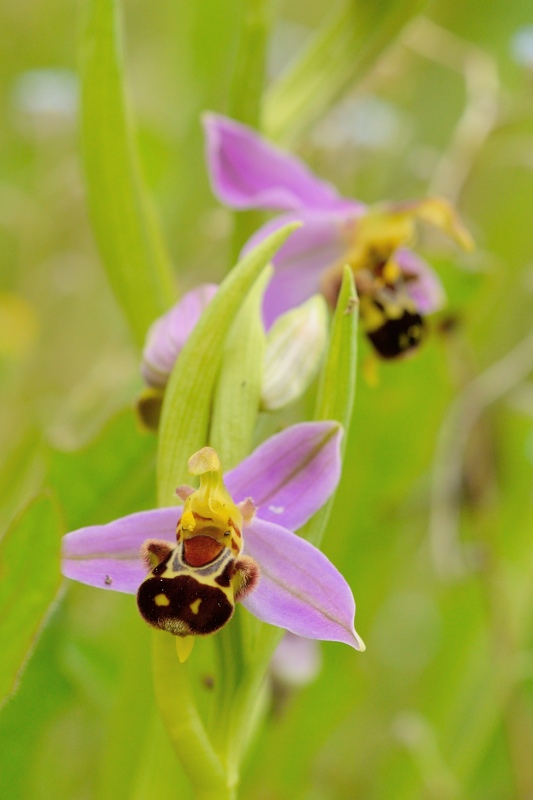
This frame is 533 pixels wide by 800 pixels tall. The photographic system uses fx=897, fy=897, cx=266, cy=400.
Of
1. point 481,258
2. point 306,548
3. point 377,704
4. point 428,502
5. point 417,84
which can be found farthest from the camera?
point 417,84

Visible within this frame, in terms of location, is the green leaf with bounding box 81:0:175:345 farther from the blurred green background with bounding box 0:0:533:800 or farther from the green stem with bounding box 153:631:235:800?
the green stem with bounding box 153:631:235:800

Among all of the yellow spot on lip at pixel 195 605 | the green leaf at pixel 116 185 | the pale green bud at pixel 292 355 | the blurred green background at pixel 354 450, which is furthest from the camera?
the blurred green background at pixel 354 450

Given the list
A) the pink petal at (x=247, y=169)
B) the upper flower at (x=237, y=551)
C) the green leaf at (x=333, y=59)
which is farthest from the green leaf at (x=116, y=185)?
the upper flower at (x=237, y=551)

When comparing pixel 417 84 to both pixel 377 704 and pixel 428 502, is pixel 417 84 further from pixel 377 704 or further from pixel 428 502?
pixel 377 704

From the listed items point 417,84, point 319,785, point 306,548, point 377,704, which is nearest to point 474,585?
point 377,704

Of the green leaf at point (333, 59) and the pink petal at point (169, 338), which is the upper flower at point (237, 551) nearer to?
the pink petal at point (169, 338)

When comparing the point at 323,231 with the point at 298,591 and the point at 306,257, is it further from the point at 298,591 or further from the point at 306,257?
the point at 298,591
